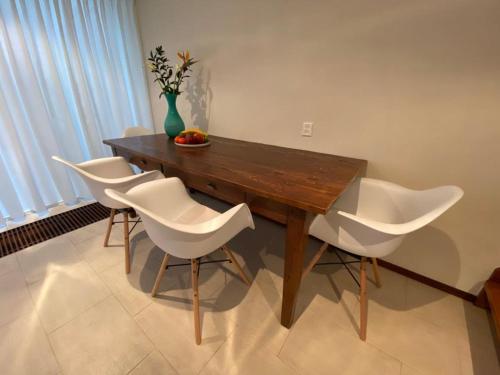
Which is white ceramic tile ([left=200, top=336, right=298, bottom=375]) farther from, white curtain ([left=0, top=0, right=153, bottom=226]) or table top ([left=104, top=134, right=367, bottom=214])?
white curtain ([left=0, top=0, right=153, bottom=226])

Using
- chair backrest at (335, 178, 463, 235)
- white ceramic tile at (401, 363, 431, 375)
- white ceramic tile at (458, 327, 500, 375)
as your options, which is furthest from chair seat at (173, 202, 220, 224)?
white ceramic tile at (458, 327, 500, 375)

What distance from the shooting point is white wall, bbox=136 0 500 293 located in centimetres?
103

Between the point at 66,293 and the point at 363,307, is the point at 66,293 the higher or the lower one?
the lower one

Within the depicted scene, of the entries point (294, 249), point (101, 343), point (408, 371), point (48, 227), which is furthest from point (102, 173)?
point (408, 371)

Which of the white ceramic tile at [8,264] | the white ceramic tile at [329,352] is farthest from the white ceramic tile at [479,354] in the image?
the white ceramic tile at [8,264]

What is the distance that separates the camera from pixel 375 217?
1.26 meters

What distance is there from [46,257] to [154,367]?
1.33 metres

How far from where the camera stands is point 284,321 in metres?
1.15

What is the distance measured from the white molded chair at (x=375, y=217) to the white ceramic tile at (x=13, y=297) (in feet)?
5.41

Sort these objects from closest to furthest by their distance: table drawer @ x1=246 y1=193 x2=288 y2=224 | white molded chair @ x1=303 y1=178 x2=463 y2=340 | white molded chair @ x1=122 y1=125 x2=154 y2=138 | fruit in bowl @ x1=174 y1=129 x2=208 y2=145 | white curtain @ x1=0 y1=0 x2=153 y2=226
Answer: white molded chair @ x1=303 y1=178 x2=463 y2=340 → table drawer @ x1=246 y1=193 x2=288 y2=224 → fruit in bowl @ x1=174 y1=129 x2=208 y2=145 → white curtain @ x1=0 y1=0 x2=153 y2=226 → white molded chair @ x1=122 y1=125 x2=154 y2=138

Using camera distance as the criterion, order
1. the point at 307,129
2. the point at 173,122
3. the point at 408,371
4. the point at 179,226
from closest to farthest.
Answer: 1. the point at 179,226
2. the point at 408,371
3. the point at 307,129
4. the point at 173,122

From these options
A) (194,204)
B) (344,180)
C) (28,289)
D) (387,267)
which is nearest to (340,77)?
(344,180)

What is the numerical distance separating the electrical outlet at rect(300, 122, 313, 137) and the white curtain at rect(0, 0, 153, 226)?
2.06 meters

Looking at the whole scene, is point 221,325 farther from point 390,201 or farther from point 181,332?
point 390,201
